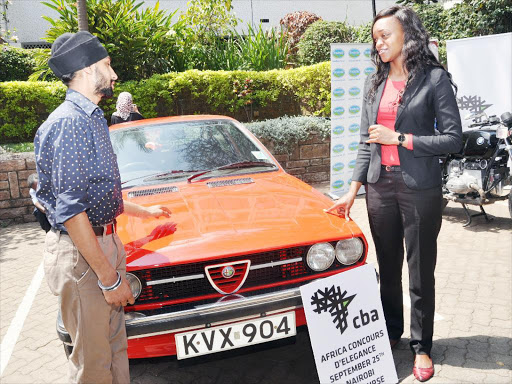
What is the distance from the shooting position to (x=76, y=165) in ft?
6.33

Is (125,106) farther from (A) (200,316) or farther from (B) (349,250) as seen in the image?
(A) (200,316)

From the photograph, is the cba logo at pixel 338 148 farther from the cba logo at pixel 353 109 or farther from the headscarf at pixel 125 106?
the headscarf at pixel 125 106

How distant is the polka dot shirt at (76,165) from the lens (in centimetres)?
193

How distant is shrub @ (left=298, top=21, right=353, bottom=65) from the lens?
12.1 metres

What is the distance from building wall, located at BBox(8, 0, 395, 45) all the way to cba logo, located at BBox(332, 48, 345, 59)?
11.1 m

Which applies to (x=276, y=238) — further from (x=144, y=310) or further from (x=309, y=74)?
(x=309, y=74)

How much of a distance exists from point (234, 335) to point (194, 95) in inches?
289

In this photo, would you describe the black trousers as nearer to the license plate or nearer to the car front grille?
the car front grille

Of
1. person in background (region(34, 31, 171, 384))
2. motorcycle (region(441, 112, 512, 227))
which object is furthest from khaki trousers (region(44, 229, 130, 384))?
motorcycle (region(441, 112, 512, 227))

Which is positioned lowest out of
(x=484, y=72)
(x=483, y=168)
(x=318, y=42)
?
(x=483, y=168)

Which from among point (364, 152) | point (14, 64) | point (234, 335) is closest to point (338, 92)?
point (364, 152)

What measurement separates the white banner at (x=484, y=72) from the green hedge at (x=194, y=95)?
2.52 metres

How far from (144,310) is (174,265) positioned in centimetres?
31

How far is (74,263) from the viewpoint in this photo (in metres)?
2.07
